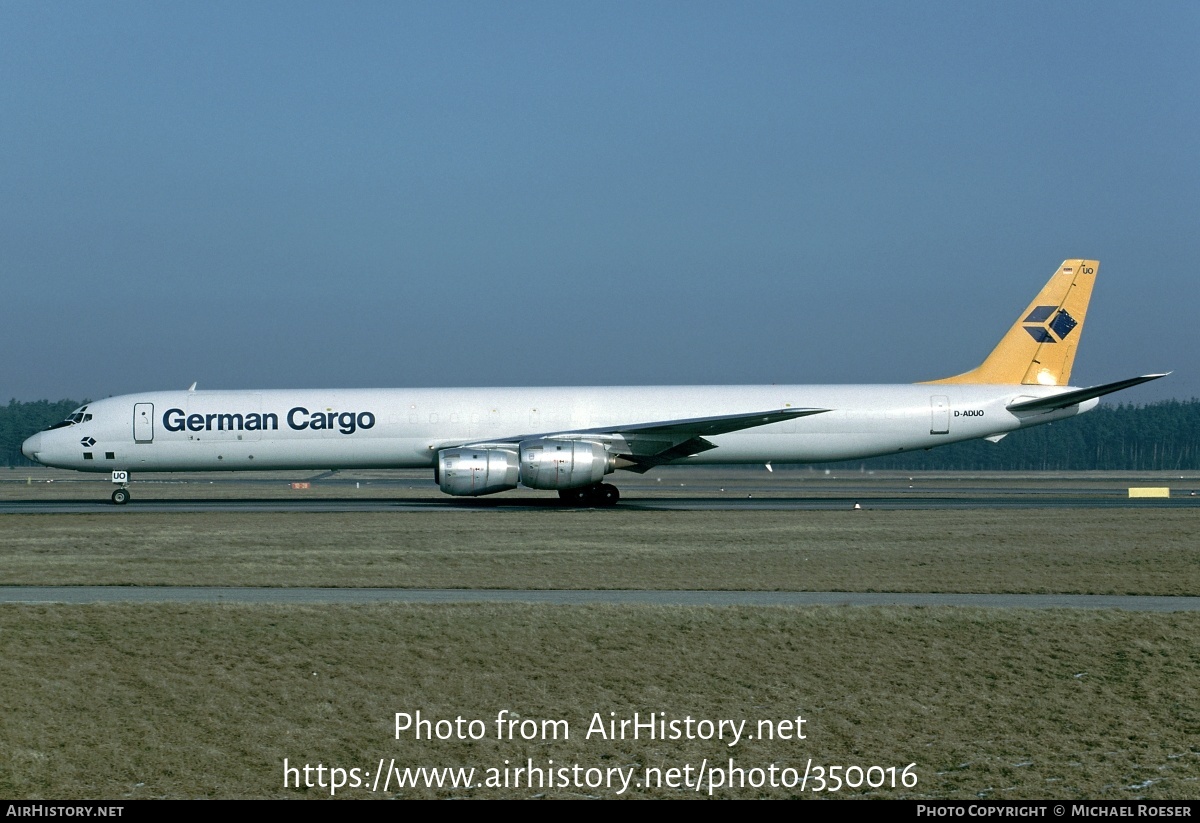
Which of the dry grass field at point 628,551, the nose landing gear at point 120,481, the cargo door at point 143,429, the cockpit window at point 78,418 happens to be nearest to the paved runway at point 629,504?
the nose landing gear at point 120,481

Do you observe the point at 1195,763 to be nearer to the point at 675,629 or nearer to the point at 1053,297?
the point at 675,629

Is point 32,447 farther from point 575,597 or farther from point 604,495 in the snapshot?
point 575,597

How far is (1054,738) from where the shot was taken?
1138cm

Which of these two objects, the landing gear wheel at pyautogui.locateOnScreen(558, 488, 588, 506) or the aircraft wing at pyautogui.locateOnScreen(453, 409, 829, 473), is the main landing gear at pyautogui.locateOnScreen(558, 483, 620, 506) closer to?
the landing gear wheel at pyautogui.locateOnScreen(558, 488, 588, 506)

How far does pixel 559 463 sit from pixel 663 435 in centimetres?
402

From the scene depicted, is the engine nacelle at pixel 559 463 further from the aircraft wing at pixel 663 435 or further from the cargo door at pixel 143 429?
the cargo door at pixel 143 429

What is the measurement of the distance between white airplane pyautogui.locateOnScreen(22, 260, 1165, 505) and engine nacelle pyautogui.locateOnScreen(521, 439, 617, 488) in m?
2.21

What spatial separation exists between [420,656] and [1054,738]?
7.30 m

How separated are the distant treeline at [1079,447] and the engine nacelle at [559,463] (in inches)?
4888

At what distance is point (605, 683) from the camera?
12938 millimetres

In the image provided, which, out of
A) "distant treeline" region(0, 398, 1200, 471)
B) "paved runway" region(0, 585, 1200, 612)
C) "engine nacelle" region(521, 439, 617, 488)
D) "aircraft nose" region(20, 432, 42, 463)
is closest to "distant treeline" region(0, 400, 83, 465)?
"distant treeline" region(0, 398, 1200, 471)

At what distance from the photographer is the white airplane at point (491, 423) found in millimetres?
38500

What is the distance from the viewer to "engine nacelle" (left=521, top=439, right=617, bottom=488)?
34844 mm

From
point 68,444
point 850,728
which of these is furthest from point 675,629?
point 68,444
